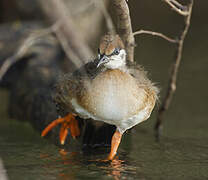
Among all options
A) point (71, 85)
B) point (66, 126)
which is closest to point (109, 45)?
point (71, 85)

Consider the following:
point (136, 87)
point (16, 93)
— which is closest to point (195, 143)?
point (136, 87)

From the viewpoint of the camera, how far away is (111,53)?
4059mm

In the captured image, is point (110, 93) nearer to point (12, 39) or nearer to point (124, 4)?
point (124, 4)

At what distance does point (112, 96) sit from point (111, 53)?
1.26 feet

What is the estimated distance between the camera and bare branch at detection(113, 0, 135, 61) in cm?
421

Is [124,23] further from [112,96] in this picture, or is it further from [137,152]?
[137,152]

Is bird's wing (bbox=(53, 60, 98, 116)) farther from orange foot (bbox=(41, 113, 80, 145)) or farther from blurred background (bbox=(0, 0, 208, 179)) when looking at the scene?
blurred background (bbox=(0, 0, 208, 179))

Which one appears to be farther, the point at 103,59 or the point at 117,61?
the point at 117,61

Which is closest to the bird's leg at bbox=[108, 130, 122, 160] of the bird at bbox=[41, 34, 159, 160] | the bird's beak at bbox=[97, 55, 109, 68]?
the bird at bbox=[41, 34, 159, 160]

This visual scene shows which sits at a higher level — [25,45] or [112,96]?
[25,45]

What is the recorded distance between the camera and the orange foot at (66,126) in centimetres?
520

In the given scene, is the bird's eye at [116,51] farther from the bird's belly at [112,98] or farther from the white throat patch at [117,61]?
the bird's belly at [112,98]

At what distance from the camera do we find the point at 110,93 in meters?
4.08

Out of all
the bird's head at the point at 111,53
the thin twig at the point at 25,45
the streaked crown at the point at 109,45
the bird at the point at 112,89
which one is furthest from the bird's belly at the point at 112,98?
the thin twig at the point at 25,45
